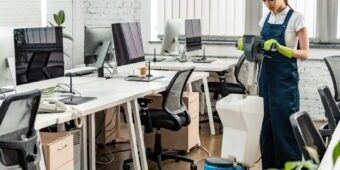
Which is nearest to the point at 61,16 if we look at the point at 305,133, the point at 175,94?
the point at 175,94

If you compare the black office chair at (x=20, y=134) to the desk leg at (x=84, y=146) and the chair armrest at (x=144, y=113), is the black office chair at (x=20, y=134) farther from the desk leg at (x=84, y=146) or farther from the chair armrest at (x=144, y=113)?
the chair armrest at (x=144, y=113)

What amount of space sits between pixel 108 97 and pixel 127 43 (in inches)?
40.5

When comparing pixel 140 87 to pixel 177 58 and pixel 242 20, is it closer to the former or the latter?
pixel 177 58

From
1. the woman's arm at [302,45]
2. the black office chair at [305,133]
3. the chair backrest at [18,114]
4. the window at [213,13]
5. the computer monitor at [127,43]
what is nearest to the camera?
the black office chair at [305,133]

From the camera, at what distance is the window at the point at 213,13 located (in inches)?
277

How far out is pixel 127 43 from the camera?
478 centimetres

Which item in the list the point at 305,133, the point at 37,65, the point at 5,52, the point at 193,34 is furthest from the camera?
the point at 193,34

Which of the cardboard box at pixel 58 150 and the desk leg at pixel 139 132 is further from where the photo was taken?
the desk leg at pixel 139 132

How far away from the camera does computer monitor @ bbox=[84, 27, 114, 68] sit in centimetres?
488

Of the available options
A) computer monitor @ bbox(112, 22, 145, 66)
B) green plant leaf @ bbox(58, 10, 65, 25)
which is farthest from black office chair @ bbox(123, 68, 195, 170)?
green plant leaf @ bbox(58, 10, 65, 25)

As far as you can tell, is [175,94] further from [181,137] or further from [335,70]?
[335,70]

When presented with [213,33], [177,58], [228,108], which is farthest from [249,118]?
[213,33]

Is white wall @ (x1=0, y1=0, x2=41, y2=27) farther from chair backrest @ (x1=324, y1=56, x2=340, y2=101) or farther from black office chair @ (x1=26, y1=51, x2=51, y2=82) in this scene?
chair backrest @ (x1=324, y1=56, x2=340, y2=101)

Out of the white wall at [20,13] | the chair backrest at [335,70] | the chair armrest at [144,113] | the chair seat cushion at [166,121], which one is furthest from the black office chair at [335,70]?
the white wall at [20,13]
